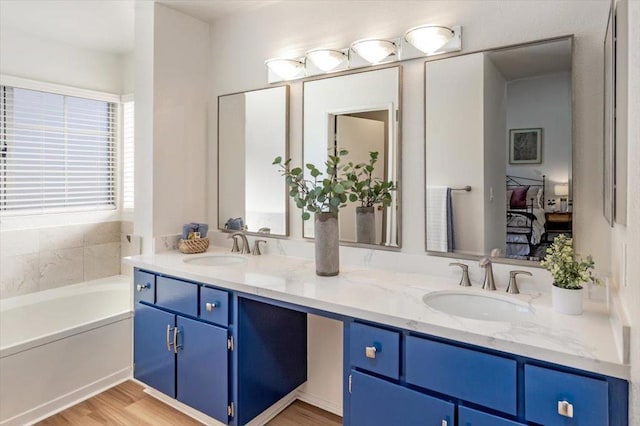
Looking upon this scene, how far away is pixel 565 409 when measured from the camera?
1.11m

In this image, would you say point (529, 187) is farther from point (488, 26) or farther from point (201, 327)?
point (201, 327)

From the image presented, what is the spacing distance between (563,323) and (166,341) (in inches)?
77.8

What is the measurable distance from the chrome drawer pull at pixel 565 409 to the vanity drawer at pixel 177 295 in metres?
1.66

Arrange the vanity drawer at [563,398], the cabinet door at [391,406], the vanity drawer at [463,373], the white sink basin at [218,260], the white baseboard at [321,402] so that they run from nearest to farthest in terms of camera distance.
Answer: the vanity drawer at [563,398] < the vanity drawer at [463,373] < the cabinet door at [391,406] < the white baseboard at [321,402] < the white sink basin at [218,260]

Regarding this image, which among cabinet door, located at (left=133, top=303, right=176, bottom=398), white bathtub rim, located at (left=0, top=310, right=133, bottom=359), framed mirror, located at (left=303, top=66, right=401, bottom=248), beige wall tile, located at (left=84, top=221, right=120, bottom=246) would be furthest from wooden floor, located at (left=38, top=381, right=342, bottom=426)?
beige wall tile, located at (left=84, top=221, right=120, bottom=246)

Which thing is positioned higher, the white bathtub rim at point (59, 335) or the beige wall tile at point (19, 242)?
the beige wall tile at point (19, 242)

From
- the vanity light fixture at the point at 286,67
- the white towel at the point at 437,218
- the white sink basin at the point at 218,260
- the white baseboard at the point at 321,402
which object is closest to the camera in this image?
the white towel at the point at 437,218

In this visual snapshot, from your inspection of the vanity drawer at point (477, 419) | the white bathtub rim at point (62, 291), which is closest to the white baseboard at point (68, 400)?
the white bathtub rim at point (62, 291)

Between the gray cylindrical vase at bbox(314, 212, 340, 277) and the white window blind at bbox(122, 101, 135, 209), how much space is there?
2.55 m

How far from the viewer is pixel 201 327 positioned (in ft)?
6.82

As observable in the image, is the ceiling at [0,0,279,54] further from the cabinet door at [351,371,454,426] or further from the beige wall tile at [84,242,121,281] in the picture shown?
the cabinet door at [351,371,454,426]

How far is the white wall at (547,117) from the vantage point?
5.35ft

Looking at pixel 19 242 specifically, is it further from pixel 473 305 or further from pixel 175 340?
pixel 473 305

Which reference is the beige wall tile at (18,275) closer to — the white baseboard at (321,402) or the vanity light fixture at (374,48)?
the white baseboard at (321,402)
